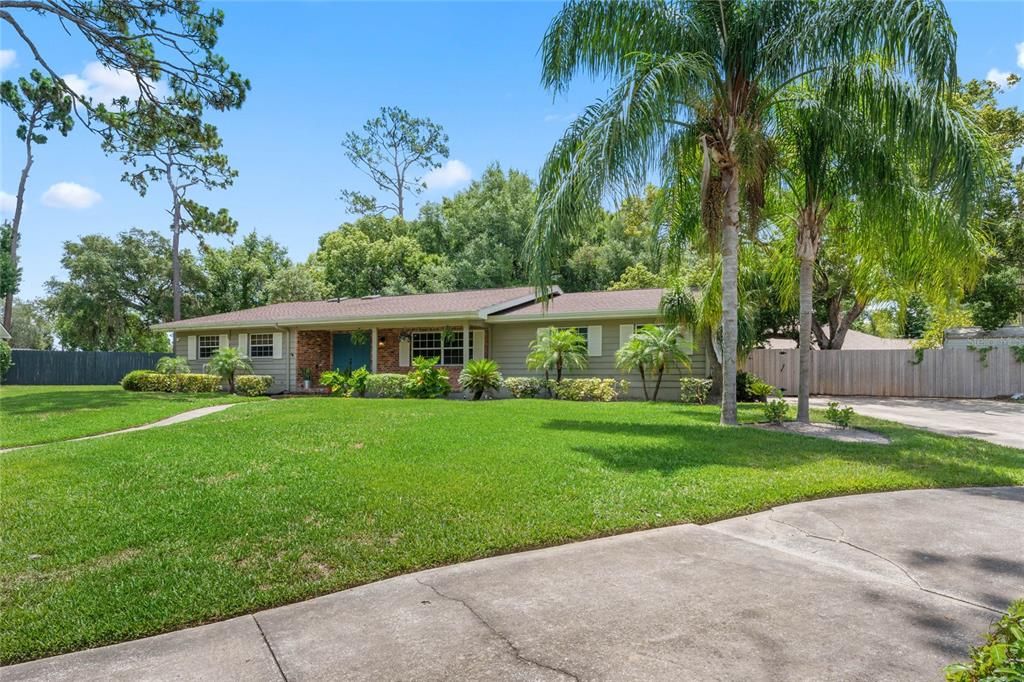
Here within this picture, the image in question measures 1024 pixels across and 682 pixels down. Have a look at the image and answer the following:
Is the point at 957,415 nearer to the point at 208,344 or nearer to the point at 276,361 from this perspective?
the point at 276,361

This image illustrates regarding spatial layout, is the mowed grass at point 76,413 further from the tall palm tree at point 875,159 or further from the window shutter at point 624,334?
the tall palm tree at point 875,159

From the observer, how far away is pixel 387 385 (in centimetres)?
1638

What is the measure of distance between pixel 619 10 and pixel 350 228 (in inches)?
1196

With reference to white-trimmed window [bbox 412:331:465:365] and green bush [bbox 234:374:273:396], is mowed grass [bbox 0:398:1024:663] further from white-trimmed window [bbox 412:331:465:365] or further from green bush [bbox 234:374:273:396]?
green bush [bbox 234:374:273:396]

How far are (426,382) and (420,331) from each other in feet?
11.6

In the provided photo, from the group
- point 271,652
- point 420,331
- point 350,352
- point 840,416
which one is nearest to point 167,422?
point 420,331

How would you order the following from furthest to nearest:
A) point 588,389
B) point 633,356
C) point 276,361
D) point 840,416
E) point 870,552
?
point 276,361
point 588,389
point 633,356
point 840,416
point 870,552

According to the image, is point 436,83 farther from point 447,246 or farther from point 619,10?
point 447,246

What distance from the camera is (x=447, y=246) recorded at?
3522 centimetres

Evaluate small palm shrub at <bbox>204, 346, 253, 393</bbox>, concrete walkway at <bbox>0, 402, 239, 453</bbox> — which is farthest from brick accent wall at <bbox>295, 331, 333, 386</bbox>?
concrete walkway at <bbox>0, 402, 239, 453</bbox>

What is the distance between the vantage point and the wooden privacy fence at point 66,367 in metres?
25.3

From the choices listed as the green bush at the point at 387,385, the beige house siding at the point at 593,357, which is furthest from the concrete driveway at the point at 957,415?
the green bush at the point at 387,385

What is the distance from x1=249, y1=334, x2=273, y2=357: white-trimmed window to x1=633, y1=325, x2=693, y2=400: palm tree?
513 inches

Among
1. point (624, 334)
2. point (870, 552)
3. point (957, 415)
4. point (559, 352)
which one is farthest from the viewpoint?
point (624, 334)
